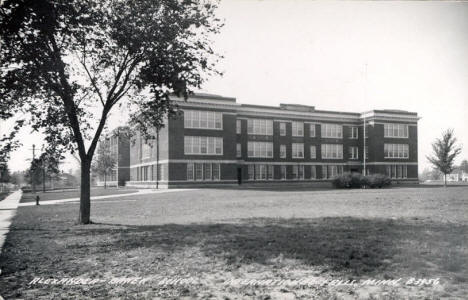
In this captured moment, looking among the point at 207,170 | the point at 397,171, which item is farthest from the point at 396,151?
the point at 207,170

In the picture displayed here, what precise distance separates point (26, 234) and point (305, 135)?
52606 mm

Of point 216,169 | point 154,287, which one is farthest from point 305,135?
point 154,287

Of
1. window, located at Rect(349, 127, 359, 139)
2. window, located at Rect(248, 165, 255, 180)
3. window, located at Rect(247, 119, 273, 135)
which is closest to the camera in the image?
window, located at Rect(248, 165, 255, 180)

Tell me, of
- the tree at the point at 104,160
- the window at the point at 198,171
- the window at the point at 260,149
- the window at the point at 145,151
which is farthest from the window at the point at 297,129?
the tree at the point at 104,160

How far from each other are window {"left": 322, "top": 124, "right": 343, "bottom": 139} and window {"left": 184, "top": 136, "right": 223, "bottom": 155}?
21.5 meters

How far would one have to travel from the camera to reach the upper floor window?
4807cm

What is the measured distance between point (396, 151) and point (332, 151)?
11849 millimetres

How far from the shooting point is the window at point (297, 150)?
60.1m

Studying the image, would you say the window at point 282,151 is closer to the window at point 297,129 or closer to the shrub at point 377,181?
the window at point 297,129

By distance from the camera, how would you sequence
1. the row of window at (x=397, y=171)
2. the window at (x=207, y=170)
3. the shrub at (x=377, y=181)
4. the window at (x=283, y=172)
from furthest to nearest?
the row of window at (x=397, y=171)
the window at (x=283, y=172)
the window at (x=207, y=170)
the shrub at (x=377, y=181)

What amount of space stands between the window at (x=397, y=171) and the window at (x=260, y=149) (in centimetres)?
2217

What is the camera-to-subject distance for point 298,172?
60.1 meters

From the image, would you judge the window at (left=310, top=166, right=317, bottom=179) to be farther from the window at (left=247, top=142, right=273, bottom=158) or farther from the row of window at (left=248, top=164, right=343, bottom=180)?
the window at (left=247, top=142, right=273, bottom=158)

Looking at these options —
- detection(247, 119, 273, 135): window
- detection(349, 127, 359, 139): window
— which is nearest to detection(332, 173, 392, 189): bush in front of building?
detection(247, 119, 273, 135): window
